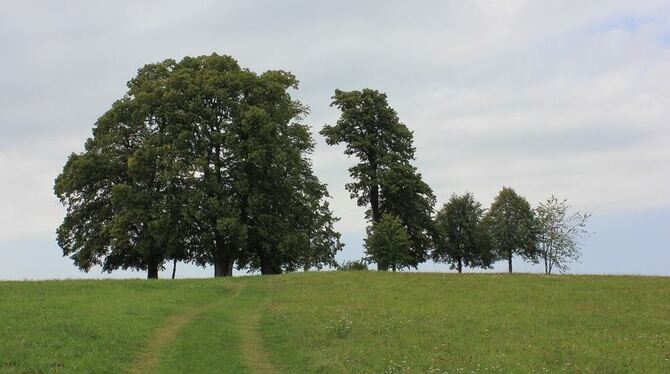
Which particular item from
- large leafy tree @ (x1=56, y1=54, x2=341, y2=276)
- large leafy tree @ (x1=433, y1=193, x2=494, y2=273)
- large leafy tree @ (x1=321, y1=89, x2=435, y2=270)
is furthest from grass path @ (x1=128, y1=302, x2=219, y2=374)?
large leafy tree @ (x1=433, y1=193, x2=494, y2=273)

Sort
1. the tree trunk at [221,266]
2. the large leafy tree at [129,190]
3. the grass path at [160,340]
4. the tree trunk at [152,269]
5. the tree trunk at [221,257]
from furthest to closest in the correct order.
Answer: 1. the tree trunk at [152,269]
2. the tree trunk at [221,266]
3. the tree trunk at [221,257]
4. the large leafy tree at [129,190]
5. the grass path at [160,340]

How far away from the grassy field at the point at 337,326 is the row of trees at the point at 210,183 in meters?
12.3

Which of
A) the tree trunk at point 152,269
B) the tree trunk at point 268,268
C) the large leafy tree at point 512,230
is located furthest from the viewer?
the large leafy tree at point 512,230

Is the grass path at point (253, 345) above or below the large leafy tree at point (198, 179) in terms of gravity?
below

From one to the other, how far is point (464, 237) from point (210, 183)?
133 feet

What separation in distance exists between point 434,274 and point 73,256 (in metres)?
32.8

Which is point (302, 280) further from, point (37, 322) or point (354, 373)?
point (354, 373)

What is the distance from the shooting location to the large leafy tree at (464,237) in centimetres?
7894

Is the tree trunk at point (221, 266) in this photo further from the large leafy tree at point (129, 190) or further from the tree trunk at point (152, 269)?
the tree trunk at point (152, 269)

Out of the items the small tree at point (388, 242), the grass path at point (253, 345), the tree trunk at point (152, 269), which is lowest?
the grass path at point (253, 345)

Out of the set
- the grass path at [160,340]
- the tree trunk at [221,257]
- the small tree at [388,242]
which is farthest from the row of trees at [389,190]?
the grass path at [160,340]

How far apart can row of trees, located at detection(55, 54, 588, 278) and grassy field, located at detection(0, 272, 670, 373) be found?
40.5 ft

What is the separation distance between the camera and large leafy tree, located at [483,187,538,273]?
78375mm

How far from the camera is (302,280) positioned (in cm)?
3978
